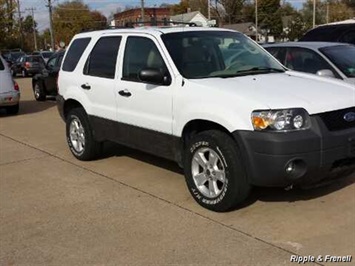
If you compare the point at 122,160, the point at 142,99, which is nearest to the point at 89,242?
the point at 142,99

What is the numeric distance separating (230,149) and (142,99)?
150 centimetres

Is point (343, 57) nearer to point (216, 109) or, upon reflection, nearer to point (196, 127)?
point (196, 127)

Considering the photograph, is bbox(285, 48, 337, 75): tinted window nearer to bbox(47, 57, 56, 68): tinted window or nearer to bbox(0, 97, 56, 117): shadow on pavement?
bbox(0, 97, 56, 117): shadow on pavement

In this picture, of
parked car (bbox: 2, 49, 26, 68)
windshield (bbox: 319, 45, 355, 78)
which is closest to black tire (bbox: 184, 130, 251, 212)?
windshield (bbox: 319, 45, 355, 78)

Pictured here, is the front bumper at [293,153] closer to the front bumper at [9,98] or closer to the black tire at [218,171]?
the black tire at [218,171]

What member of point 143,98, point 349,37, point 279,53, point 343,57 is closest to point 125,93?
point 143,98

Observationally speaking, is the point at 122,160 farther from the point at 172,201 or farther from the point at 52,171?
the point at 172,201

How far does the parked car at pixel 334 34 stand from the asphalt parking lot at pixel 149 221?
5.13m

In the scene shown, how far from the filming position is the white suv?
4758mm

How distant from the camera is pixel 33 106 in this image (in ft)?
51.5

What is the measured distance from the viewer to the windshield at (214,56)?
18.8 feet

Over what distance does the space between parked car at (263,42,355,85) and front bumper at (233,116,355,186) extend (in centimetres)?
309

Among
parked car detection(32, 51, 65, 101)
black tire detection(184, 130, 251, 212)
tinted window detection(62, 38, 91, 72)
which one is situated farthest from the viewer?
parked car detection(32, 51, 65, 101)

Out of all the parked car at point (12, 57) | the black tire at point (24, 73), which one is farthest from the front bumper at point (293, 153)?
the parked car at point (12, 57)
